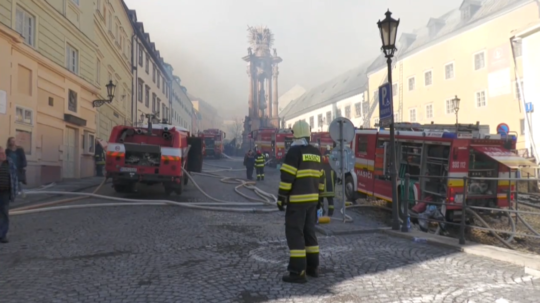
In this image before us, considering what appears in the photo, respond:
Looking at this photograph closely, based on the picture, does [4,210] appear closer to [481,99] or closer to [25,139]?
[25,139]

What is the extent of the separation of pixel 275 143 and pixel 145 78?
45.6ft

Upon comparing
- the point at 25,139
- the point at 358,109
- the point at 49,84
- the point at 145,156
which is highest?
the point at 358,109

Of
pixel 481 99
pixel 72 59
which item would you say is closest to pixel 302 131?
pixel 72 59

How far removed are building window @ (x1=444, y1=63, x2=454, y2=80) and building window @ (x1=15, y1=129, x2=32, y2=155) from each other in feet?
93.6

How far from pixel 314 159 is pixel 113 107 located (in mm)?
22145

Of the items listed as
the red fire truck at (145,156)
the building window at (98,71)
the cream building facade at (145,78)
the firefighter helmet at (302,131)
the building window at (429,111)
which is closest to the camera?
the firefighter helmet at (302,131)

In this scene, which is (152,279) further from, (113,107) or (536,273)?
(113,107)

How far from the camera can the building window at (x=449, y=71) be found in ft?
102

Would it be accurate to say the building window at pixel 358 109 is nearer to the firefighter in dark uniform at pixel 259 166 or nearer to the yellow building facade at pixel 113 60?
the yellow building facade at pixel 113 60

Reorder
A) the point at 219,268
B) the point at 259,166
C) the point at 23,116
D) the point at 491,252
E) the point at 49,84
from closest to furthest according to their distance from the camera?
the point at 219,268 < the point at 491,252 < the point at 23,116 < the point at 49,84 < the point at 259,166

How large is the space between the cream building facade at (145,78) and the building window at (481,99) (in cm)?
2241

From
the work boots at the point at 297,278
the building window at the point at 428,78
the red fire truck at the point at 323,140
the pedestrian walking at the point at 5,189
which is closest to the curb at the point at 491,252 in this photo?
the work boots at the point at 297,278

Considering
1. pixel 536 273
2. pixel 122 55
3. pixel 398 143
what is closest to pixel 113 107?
pixel 122 55

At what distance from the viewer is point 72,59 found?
57.6 ft
